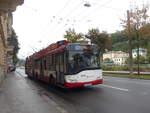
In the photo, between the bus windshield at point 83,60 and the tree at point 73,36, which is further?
the tree at point 73,36

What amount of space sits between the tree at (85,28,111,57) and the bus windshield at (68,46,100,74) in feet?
104

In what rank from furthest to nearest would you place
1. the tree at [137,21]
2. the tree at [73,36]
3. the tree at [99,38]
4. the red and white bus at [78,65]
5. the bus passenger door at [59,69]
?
the tree at [73,36], the tree at [99,38], the tree at [137,21], the bus passenger door at [59,69], the red and white bus at [78,65]

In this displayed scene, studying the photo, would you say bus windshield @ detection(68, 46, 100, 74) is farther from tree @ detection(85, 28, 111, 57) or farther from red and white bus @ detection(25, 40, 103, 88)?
tree @ detection(85, 28, 111, 57)

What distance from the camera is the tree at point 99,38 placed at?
45375 mm

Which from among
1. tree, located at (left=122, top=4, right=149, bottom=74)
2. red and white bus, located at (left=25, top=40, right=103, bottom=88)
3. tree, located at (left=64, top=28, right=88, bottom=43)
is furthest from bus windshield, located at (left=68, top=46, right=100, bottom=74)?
tree, located at (left=64, top=28, right=88, bottom=43)

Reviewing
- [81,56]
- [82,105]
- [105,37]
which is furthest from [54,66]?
[105,37]

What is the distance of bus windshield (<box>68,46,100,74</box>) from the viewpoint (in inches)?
508

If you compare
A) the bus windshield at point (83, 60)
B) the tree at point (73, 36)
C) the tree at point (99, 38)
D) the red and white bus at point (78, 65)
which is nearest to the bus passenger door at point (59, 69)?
the red and white bus at point (78, 65)

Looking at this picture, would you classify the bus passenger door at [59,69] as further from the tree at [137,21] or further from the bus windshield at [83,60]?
the tree at [137,21]

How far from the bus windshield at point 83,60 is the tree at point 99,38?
31.6 m

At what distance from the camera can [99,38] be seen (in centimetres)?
4556

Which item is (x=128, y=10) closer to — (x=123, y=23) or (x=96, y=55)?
(x=123, y=23)

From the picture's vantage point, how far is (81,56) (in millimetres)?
13219

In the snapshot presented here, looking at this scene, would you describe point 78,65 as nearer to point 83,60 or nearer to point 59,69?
point 83,60
